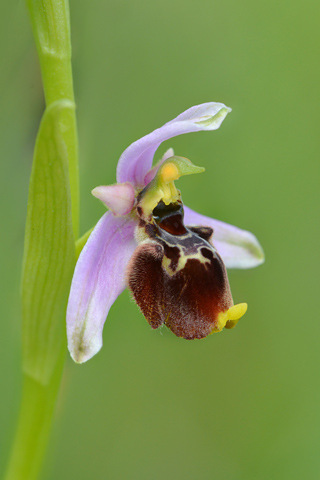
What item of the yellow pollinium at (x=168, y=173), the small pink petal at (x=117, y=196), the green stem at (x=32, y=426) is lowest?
the green stem at (x=32, y=426)

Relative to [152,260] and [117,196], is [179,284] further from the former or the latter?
[117,196]

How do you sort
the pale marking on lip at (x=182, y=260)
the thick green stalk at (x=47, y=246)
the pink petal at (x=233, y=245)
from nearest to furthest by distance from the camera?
the thick green stalk at (x=47, y=246) → the pale marking on lip at (x=182, y=260) → the pink petal at (x=233, y=245)

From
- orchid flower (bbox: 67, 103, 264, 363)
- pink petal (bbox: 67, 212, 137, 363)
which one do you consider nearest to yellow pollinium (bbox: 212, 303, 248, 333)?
orchid flower (bbox: 67, 103, 264, 363)

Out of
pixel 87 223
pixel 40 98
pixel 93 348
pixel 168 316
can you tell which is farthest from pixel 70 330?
pixel 40 98

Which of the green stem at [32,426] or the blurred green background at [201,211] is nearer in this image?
the green stem at [32,426]

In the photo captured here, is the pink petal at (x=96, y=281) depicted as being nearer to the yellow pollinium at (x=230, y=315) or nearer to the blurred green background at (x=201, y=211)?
the yellow pollinium at (x=230, y=315)

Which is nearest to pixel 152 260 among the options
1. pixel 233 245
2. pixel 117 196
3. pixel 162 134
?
pixel 117 196

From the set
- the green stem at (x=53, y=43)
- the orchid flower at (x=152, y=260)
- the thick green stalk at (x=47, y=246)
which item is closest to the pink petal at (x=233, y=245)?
the orchid flower at (x=152, y=260)
